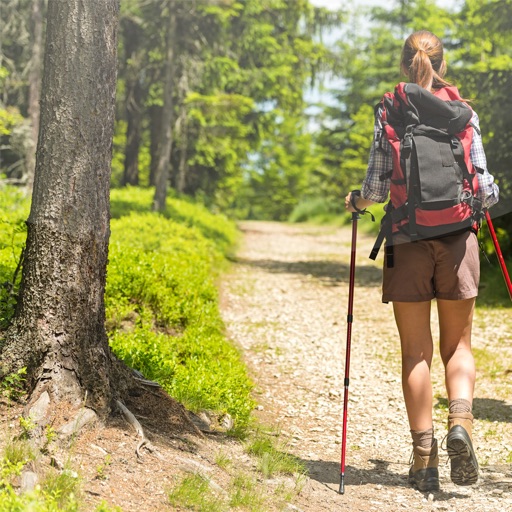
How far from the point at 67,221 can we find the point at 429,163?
1.99 m

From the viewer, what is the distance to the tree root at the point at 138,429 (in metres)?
4.09

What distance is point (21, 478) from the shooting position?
337 centimetres

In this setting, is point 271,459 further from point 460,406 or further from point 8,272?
point 8,272

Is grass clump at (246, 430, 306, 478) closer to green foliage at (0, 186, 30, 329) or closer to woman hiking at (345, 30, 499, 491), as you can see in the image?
woman hiking at (345, 30, 499, 491)

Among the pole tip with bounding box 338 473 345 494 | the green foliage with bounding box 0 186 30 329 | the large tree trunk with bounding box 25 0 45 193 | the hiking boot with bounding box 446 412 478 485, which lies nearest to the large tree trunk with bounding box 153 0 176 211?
the large tree trunk with bounding box 25 0 45 193

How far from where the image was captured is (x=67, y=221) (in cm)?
416

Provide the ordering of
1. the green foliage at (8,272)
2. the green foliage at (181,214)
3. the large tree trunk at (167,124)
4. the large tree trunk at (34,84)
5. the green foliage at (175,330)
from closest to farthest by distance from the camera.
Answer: the green foliage at (8,272) → the green foliage at (175,330) → the green foliage at (181,214) → the large tree trunk at (34,84) → the large tree trunk at (167,124)

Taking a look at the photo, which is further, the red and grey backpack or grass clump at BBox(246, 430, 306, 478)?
grass clump at BBox(246, 430, 306, 478)

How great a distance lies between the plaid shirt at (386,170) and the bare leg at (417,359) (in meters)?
0.67

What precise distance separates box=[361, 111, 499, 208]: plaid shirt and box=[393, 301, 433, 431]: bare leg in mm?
665

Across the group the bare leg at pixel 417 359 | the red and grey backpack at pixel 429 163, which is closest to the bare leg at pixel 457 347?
the bare leg at pixel 417 359

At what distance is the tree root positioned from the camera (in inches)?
161

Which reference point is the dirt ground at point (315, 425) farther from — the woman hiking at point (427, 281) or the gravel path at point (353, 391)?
the woman hiking at point (427, 281)

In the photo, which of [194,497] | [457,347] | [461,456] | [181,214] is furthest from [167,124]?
[194,497]
